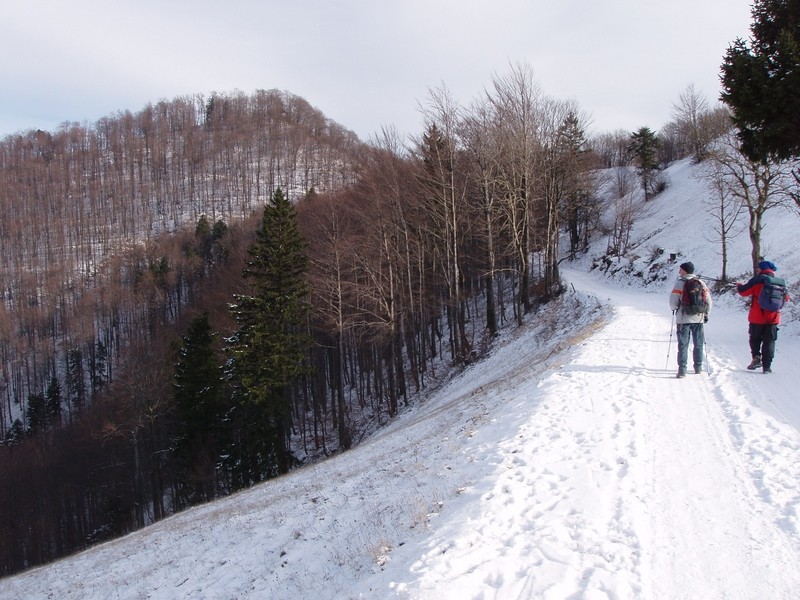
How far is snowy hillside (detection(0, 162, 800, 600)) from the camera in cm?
357

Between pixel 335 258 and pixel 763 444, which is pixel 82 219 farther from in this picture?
pixel 763 444

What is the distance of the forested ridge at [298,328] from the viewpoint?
23.9 meters

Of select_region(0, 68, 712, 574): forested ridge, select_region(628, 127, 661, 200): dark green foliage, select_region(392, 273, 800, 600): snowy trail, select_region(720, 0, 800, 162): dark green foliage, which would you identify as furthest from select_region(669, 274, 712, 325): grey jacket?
select_region(628, 127, 661, 200): dark green foliage

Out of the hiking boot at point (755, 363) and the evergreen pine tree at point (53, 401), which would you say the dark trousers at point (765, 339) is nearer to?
the hiking boot at point (755, 363)

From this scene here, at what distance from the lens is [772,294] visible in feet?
28.5

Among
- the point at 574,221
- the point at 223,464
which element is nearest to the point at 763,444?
the point at 223,464

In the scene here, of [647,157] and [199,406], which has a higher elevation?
[647,157]

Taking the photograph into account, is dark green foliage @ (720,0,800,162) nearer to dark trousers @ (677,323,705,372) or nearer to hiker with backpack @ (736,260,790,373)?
hiker with backpack @ (736,260,790,373)

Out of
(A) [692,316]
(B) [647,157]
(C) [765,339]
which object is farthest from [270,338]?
(B) [647,157]

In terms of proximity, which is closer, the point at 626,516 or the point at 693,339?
the point at 626,516

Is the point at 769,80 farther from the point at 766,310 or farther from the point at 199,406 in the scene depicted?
the point at 199,406

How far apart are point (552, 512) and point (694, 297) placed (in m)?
6.45

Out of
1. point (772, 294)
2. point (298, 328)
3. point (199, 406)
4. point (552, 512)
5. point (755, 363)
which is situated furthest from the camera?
point (298, 328)

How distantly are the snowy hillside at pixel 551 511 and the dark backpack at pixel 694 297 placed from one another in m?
1.25
